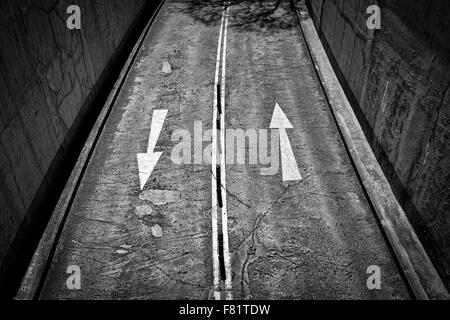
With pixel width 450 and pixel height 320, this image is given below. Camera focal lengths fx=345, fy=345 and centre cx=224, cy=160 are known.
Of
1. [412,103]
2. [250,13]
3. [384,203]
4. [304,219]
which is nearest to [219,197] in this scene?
[304,219]

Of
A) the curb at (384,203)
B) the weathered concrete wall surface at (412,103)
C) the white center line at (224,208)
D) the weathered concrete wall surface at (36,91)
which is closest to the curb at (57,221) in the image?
the weathered concrete wall surface at (36,91)

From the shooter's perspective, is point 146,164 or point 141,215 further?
point 146,164

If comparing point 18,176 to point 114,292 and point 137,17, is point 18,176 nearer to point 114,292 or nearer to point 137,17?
point 114,292

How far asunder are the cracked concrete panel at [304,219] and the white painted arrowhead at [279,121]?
17 centimetres

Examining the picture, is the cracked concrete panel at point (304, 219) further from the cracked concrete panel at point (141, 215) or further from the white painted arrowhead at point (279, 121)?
the cracked concrete panel at point (141, 215)

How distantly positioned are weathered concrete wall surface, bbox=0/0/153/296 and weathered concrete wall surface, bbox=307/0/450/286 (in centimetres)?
882

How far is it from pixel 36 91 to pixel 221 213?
5.42m

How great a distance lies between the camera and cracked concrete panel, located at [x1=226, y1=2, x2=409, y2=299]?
7324mm

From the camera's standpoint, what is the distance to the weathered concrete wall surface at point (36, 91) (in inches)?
282

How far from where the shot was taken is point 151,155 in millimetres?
10531

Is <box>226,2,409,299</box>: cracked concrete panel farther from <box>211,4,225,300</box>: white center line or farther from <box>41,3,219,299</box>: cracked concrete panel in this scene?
<box>41,3,219,299</box>: cracked concrete panel

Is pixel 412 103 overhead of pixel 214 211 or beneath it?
overhead

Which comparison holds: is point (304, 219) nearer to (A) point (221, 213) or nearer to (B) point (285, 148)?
(A) point (221, 213)
